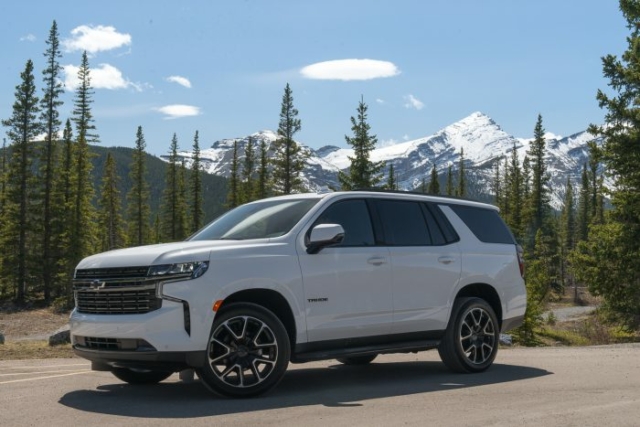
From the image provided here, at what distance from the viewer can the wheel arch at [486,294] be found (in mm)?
9990

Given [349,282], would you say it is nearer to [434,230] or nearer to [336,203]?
[336,203]

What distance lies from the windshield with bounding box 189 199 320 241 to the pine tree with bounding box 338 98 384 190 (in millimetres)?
44561

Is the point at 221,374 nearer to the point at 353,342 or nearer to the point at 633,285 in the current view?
the point at 353,342

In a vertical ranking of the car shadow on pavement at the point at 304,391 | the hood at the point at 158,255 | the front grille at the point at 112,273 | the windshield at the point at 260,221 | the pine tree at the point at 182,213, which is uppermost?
the pine tree at the point at 182,213

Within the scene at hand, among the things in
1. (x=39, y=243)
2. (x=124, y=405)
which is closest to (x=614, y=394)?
(x=124, y=405)

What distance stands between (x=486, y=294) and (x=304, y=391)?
319 centimetres

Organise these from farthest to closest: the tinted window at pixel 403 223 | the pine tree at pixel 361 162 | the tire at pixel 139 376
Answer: the pine tree at pixel 361 162
the tinted window at pixel 403 223
the tire at pixel 139 376

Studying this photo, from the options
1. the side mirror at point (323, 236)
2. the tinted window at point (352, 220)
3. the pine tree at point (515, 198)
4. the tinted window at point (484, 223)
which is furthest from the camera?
the pine tree at point (515, 198)

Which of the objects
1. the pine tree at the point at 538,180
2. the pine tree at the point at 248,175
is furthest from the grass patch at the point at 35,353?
the pine tree at the point at 538,180

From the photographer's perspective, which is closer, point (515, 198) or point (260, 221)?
point (260, 221)

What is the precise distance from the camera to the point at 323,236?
7.82m

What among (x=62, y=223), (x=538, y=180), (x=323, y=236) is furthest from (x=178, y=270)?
(x=538, y=180)

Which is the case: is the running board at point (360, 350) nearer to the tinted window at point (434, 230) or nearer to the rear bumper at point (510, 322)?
the tinted window at point (434, 230)

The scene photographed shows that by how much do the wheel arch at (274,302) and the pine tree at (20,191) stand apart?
56.1m
